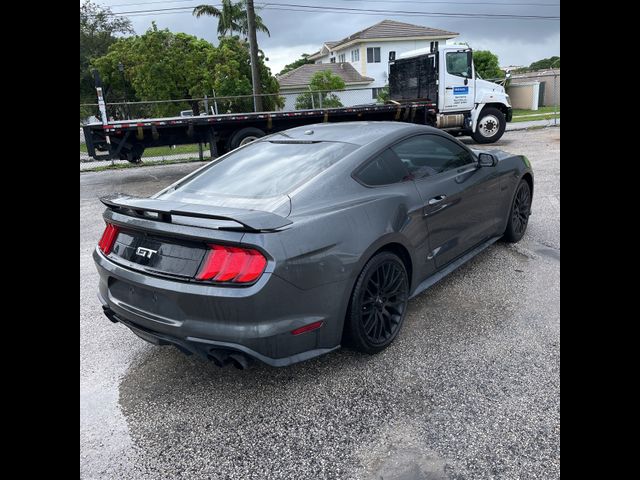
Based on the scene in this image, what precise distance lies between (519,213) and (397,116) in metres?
9.14

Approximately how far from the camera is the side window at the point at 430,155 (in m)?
3.74

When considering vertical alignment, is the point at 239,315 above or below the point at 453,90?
below

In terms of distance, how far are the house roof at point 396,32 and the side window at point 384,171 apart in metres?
42.3

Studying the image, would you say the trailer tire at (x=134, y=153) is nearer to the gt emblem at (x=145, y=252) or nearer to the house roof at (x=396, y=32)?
the gt emblem at (x=145, y=252)

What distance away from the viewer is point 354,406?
9.21 feet

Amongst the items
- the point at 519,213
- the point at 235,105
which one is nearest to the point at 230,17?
the point at 235,105

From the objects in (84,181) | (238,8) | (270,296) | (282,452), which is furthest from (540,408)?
(238,8)

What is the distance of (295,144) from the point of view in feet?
12.6

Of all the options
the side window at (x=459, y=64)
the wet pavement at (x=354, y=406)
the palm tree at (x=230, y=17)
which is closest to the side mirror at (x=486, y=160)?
the wet pavement at (x=354, y=406)

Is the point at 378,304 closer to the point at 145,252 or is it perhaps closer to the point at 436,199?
the point at 436,199

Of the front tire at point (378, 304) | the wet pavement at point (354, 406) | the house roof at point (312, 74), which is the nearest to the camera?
the wet pavement at point (354, 406)

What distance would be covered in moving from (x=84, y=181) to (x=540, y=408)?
12.7 m

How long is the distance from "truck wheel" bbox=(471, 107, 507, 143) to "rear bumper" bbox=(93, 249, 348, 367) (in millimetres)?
13711
